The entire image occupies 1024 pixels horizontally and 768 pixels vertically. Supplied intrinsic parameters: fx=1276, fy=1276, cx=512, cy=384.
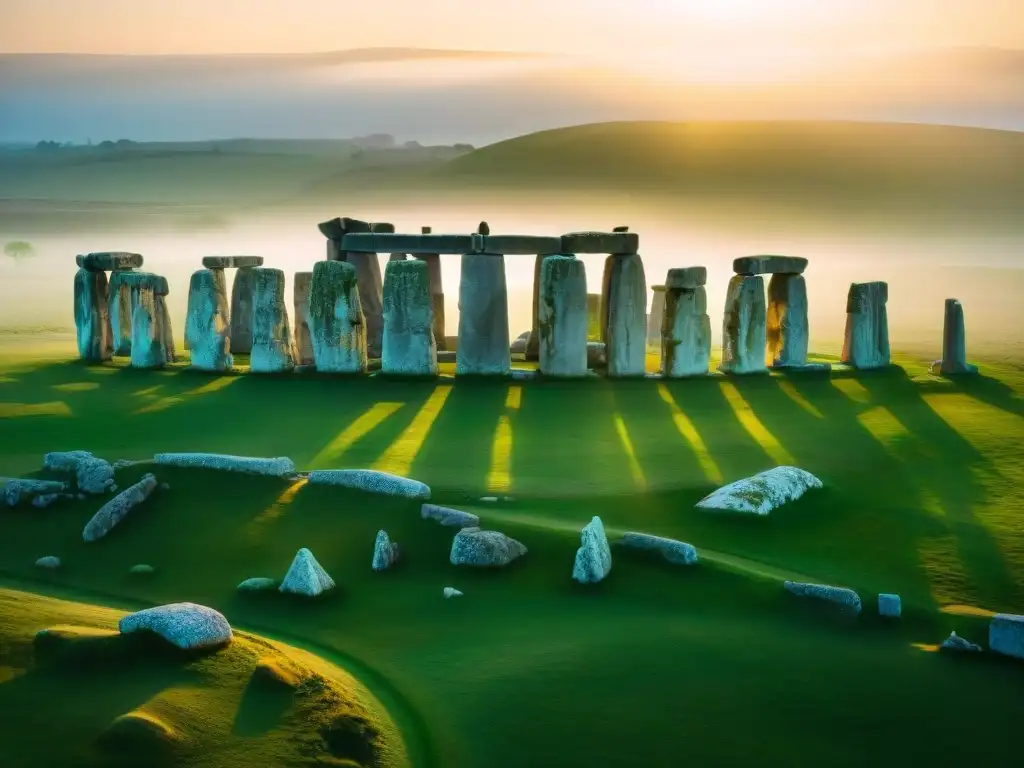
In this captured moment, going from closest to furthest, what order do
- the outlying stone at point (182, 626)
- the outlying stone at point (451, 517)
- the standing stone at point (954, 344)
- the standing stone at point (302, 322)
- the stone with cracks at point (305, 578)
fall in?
the outlying stone at point (182, 626), the stone with cracks at point (305, 578), the outlying stone at point (451, 517), the standing stone at point (954, 344), the standing stone at point (302, 322)

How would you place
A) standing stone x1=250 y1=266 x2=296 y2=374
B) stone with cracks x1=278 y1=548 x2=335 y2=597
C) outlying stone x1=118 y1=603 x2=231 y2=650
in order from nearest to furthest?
outlying stone x1=118 y1=603 x2=231 y2=650 < stone with cracks x1=278 y1=548 x2=335 y2=597 < standing stone x1=250 y1=266 x2=296 y2=374

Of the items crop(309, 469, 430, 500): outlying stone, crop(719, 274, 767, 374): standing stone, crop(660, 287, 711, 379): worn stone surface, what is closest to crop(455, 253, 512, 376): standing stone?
crop(660, 287, 711, 379): worn stone surface

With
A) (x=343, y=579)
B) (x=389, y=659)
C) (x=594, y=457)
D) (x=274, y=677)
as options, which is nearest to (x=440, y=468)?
(x=594, y=457)

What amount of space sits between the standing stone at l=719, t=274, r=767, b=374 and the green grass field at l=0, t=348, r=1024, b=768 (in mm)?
1488

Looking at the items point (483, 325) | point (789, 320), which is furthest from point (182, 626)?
point (789, 320)

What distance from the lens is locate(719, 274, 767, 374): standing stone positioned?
18375 mm

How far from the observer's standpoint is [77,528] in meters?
10.5

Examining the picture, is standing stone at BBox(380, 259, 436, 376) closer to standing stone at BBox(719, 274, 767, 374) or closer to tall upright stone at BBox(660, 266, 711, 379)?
tall upright stone at BBox(660, 266, 711, 379)

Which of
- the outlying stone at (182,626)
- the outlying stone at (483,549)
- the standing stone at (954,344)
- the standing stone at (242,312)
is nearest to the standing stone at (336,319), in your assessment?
the standing stone at (242,312)

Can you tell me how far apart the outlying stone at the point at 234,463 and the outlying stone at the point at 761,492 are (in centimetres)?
370

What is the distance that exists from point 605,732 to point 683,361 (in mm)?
11688

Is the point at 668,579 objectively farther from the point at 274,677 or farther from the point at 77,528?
the point at 77,528

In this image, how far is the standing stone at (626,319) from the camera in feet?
59.0

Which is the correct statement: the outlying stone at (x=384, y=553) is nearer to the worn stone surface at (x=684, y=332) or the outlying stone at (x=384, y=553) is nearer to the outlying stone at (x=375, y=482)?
the outlying stone at (x=375, y=482)
